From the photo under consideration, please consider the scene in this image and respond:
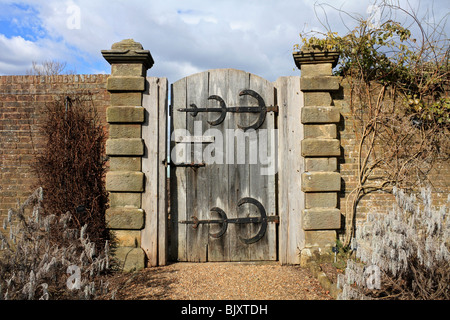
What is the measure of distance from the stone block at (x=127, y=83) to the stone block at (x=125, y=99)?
0.23ft

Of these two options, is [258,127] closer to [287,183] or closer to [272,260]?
[287,183]

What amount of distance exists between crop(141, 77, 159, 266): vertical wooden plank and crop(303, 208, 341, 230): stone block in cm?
201

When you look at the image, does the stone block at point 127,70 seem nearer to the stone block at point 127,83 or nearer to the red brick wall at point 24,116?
the stone block at point 127,83

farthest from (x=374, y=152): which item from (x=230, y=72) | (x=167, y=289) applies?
(x=167, y=289)

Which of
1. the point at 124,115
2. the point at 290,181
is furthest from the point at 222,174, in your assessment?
the point at 124,115

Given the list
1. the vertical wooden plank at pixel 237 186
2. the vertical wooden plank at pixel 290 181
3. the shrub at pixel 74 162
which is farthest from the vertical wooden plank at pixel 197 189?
the shrub at pixel 74 162

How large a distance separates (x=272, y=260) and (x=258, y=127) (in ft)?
6.08

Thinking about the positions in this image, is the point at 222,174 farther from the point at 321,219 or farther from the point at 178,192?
the point at 321,219

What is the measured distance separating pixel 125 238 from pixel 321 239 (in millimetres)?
2608

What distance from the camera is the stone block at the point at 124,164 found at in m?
4.15

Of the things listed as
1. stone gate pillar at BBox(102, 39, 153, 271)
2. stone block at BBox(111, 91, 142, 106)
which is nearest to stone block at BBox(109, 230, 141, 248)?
stone gate pillar at BBox(102, 39, 153, 271)

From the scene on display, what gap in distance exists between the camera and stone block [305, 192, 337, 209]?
4184 mm

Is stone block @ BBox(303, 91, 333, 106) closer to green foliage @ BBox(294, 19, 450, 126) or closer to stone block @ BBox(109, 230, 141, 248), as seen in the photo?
green foliage @ BBox(294, 19, 450, 126)

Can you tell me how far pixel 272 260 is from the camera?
171 inches
